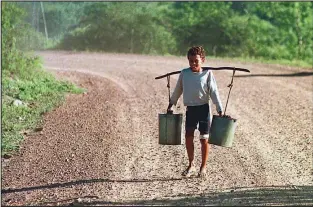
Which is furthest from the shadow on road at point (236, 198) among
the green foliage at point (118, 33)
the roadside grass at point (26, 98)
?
the green foliage at point (118, 33)

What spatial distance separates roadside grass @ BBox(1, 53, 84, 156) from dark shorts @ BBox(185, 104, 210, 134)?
2.97m

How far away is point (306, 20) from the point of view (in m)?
31.2

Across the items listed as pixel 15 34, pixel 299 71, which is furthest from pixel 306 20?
pixel 15 34

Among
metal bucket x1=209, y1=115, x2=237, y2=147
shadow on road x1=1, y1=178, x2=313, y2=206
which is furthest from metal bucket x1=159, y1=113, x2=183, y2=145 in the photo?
shadow on road x1=1, y1=178, x2=313, y2=206

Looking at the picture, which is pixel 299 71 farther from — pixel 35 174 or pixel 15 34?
pixel 35 174

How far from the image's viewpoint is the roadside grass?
1031cm

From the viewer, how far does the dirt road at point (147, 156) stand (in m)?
6.79

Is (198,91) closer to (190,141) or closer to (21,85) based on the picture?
(190,141)

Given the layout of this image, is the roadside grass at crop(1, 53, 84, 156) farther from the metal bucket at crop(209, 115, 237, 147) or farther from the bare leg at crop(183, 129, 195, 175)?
the metal bucket at crop(209, 115, 237, 147)

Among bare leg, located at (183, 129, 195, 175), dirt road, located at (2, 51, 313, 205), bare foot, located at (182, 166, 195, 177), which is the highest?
bare leg, located at (183, 129, 195, 175)

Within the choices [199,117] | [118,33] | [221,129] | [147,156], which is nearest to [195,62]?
[199,117]

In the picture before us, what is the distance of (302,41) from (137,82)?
678 inches

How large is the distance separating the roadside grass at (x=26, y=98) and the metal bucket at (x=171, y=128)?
259cm

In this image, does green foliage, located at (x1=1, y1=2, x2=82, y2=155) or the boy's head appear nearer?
the boy's head
